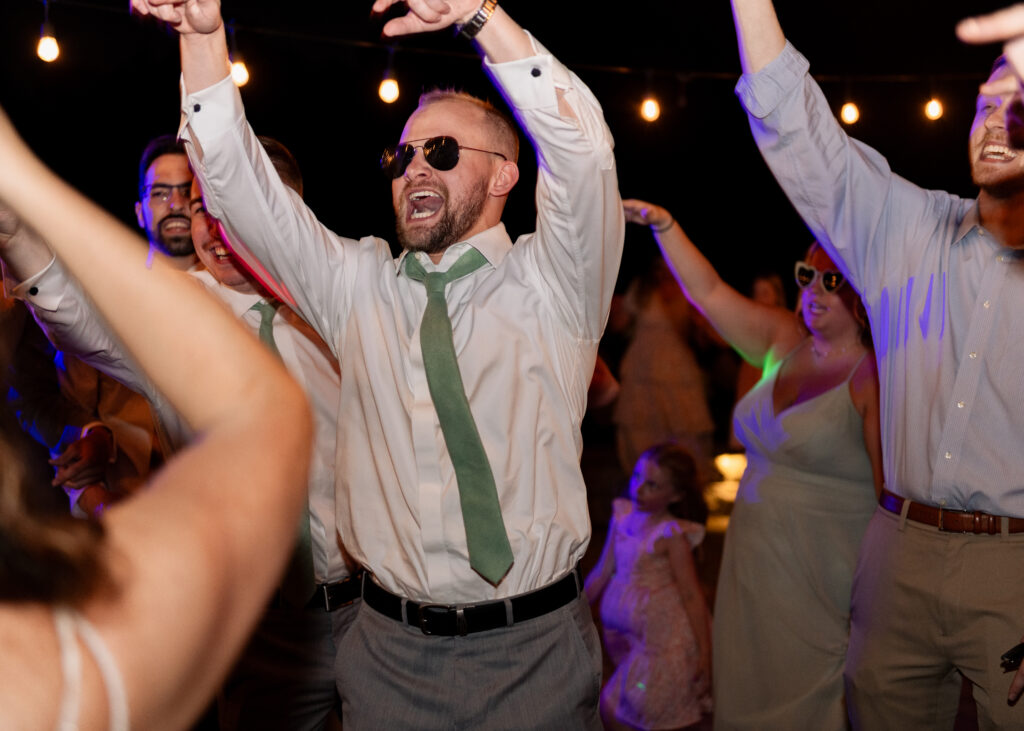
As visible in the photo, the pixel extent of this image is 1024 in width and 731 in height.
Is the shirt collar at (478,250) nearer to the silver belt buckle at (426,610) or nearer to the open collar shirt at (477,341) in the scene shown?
the open collar shirt at (477,341)

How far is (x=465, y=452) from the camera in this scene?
218 centimetres

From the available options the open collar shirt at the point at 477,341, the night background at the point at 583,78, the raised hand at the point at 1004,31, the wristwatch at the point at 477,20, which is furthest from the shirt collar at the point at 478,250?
the night background at the point at 583,78

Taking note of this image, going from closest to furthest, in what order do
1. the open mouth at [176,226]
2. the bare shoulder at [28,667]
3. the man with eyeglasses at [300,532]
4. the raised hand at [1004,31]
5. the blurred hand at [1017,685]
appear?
the bare shoulder at [28,667] → the raised hand at [1004,31] → the blurred hand at [1017,685] → the man with eyeglasses at [300,532] → the open mouth at [176,226]

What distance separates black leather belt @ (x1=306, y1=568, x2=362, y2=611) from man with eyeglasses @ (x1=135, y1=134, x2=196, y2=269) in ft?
4.11

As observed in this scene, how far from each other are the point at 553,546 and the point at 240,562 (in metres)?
1.52

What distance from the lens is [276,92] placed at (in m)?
8.61

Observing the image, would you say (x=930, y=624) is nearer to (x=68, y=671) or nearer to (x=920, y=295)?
(x=920, y=295)

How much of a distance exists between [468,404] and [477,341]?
0.15 metres

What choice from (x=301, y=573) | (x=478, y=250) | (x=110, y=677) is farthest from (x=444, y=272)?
(x=110, y=677)

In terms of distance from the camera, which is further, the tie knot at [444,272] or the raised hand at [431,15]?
the tie knot at [444,272]

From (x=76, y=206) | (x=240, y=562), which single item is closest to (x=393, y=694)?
(x=240, y=562)

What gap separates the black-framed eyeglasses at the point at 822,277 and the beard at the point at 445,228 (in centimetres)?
160

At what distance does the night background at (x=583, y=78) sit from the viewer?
23.7 ft

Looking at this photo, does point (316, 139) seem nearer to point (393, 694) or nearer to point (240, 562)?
point (393, 694)
